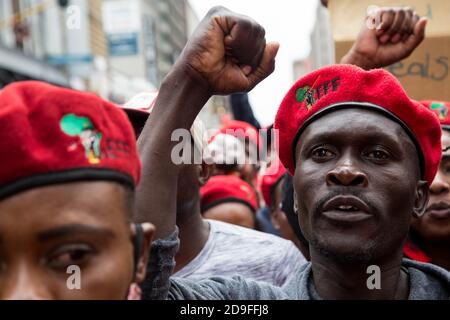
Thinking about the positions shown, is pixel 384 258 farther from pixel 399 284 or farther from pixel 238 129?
pixel 238 129

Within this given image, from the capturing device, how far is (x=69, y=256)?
1460mm

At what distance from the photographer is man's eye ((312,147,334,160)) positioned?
7.20 feet

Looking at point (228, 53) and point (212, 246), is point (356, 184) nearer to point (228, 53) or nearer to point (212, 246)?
point (228, 53)

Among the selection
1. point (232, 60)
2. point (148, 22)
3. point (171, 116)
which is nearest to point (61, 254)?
point (171, 116)

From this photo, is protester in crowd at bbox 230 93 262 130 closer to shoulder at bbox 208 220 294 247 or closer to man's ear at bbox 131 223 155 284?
shoulder at bbox 208 220 294 247

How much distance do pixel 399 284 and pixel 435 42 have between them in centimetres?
158

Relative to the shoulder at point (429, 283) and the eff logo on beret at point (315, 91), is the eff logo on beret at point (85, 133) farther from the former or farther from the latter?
the shoulder at point (429, 283)

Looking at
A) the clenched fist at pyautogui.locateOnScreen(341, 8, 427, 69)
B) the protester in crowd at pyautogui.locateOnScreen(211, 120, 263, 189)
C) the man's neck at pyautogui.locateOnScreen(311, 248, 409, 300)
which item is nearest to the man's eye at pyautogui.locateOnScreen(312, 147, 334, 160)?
the man's neck at pyautogui.locateOnScreen(311, 248, 409, 300)

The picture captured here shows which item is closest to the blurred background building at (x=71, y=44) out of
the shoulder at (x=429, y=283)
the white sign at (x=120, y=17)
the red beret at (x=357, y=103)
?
the white sign at (x=120, y=17)

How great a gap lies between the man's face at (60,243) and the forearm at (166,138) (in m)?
0.45

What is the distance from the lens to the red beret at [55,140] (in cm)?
147

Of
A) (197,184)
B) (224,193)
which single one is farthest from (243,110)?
(197,184)

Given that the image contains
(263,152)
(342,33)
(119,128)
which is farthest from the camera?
(263,152)
